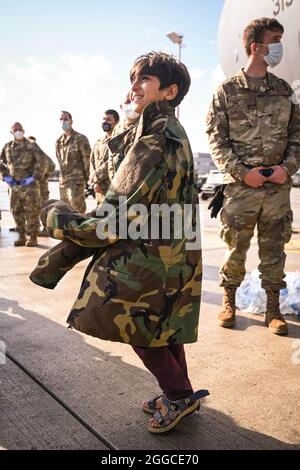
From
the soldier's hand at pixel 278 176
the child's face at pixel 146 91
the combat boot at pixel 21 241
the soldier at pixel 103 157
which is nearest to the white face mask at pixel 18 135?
the combat boot at pixel 21 241

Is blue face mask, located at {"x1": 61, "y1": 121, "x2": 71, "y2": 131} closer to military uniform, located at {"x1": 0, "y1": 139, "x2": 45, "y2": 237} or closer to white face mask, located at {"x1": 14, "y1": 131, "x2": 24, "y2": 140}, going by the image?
military uniform, located at {"x1": 0, "y1": 139, "x2": 45, "y2": 237}

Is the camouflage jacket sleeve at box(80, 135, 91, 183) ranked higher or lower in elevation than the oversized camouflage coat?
higher

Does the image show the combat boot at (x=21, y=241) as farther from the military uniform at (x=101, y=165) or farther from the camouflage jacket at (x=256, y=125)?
the camouflage jacket at (x=256, y=125)

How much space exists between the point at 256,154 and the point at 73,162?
462 cm

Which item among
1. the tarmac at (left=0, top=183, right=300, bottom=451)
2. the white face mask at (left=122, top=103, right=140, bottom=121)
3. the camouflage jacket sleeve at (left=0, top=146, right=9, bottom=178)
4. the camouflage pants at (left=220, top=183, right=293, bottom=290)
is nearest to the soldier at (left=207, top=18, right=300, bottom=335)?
the camouflage pants at (left=220, top=183, right=293, bottom=290)

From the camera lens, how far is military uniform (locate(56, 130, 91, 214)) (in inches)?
279

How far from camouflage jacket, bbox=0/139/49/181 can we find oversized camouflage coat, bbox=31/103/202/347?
5.53 meters

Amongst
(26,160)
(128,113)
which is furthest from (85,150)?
(128,113)

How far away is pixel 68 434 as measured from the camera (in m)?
1.77

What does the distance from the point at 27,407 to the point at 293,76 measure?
316 centimetres

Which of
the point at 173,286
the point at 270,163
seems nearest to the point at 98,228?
the point at 173,286

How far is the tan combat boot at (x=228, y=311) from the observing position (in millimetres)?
3104

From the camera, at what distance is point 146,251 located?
64.4 inches

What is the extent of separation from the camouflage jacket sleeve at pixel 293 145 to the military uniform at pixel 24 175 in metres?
4.72
